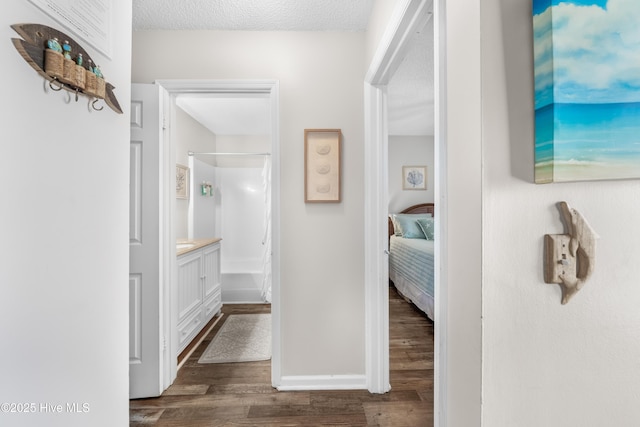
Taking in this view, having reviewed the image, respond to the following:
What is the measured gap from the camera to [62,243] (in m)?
0.76

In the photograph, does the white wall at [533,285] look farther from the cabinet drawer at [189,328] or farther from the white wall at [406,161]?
the white wall at [406,161]

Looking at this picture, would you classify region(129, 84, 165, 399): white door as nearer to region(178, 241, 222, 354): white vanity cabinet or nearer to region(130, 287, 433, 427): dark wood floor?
region(130, 287, 433, 427): dark wood floor

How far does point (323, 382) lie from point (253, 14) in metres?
2.62

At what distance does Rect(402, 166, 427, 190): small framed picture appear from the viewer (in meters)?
5.30

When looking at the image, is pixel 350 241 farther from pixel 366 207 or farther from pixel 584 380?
pixel 584 380

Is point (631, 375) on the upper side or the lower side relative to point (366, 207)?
lower

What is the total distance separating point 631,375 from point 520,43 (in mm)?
850

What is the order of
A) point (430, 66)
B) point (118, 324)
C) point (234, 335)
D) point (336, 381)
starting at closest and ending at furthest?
1. point (118, 324)
2. point (336, 381)
3. point (430, 66)
4. point (234, 335)

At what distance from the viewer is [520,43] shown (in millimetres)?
660

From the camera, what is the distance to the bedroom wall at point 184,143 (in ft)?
11.7

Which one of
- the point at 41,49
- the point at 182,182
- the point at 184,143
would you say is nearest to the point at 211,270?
the point at 182,182

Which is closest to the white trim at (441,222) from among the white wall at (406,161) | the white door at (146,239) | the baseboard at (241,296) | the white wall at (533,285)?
the white wall at (533,285)

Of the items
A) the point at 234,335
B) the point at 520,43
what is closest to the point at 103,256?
the point at 520,43

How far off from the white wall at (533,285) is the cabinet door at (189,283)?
2528mm
